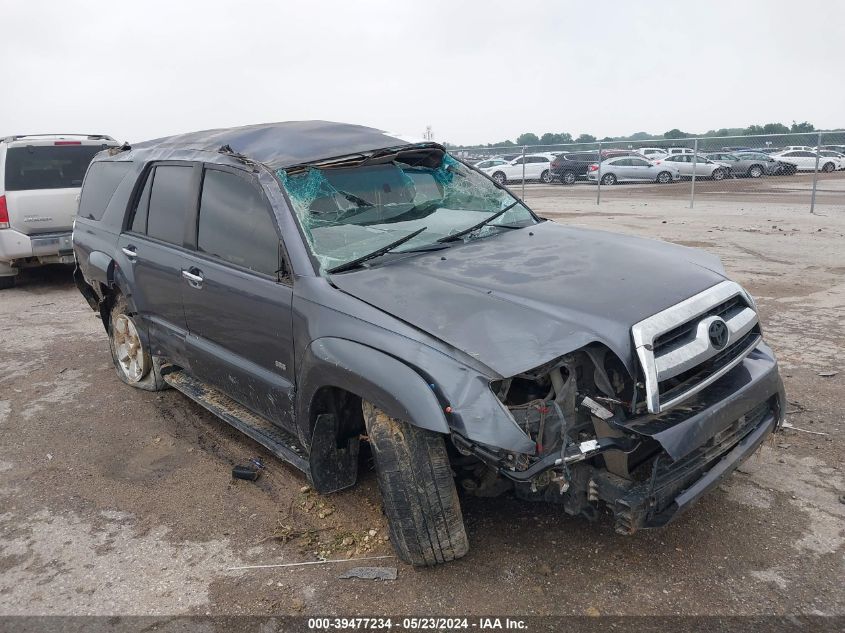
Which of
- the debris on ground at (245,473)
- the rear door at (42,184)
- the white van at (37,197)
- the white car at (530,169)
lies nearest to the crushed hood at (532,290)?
the debris on ground at (245,473)

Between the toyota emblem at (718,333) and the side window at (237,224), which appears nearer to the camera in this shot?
the toyota emblem at (718,333)

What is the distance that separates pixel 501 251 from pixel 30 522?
2.88 meters

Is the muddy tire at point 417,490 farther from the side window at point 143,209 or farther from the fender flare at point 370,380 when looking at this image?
the side window at point 143,209

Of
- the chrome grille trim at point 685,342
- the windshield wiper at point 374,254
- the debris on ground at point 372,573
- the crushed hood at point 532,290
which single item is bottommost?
the debris on ground at point 372,573

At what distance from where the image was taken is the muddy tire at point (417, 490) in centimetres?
276

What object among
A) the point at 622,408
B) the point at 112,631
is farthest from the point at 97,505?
the point at 622,408

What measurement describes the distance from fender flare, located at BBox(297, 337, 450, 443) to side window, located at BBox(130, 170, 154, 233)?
2.20m

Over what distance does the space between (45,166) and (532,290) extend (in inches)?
333

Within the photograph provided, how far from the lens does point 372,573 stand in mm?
2971

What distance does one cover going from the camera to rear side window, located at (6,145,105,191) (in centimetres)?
881

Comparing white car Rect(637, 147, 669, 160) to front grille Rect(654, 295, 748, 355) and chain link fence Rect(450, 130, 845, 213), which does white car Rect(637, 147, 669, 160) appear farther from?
front grille Rect(654, 295, 748, 355)

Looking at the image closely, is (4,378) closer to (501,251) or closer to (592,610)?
(501,251)

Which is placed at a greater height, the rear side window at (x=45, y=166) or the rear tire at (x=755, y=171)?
the rear side window at (x=45, y=166)

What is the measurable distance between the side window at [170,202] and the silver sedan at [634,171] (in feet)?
81.4
